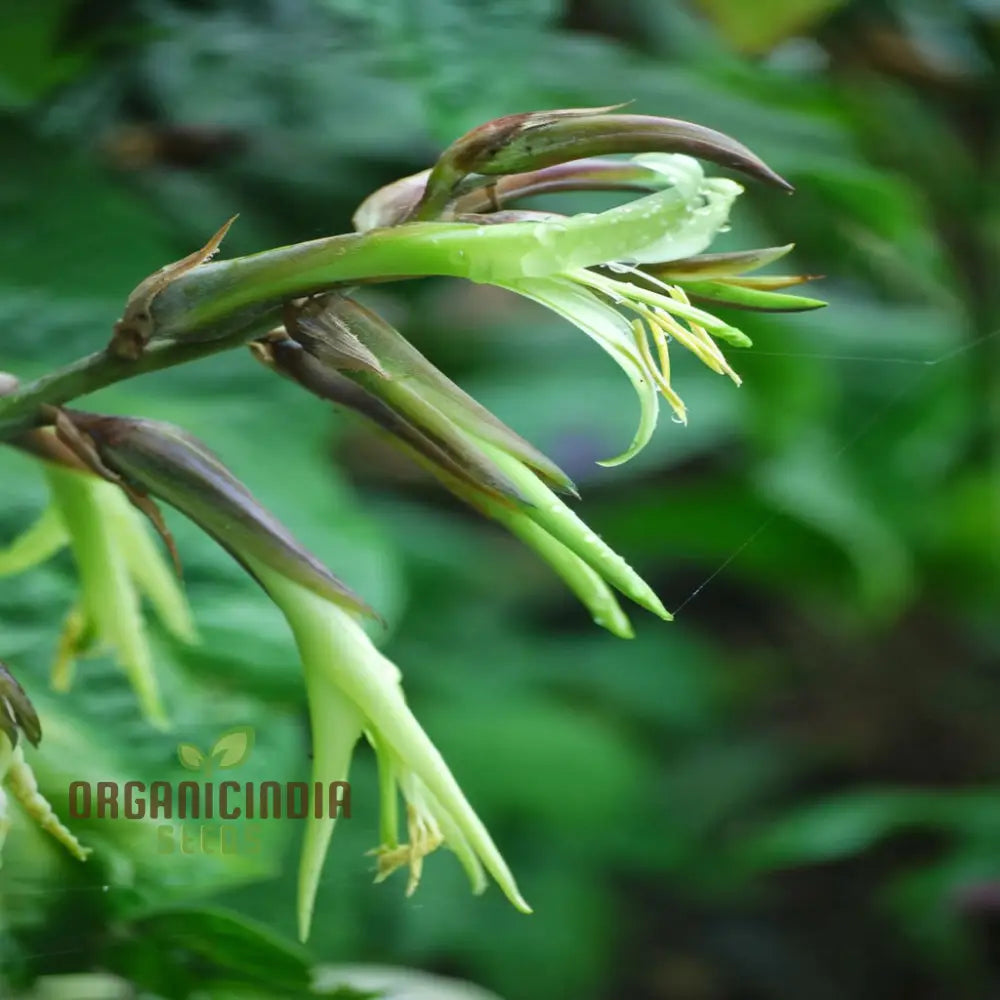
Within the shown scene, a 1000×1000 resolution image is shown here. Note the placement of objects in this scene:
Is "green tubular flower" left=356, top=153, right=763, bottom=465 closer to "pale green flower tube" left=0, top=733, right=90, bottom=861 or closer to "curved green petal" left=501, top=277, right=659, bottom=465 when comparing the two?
"curved green petal" left=501, top=277, right=659, bottom=465

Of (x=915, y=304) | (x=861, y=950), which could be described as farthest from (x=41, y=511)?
(x=861, y=950)

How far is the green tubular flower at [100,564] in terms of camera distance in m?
0.36

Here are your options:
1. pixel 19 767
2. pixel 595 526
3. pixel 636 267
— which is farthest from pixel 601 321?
pixel 595 526

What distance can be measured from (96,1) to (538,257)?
0.46 m

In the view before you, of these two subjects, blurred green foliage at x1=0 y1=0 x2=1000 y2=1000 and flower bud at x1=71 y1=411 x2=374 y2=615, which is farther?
blurred green foliage at x1=0 y1=0 x2=1000 y2=1000

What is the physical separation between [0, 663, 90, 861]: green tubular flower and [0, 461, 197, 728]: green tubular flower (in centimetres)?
6

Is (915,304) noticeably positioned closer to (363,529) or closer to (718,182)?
(363,529)

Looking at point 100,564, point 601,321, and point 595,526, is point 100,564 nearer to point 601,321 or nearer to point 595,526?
point 601,321

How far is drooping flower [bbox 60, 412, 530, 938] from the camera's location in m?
0.30

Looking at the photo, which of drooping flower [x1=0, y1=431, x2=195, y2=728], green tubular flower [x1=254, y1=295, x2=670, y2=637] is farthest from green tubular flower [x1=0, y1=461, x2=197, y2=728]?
green tubular flower [x1=254, y1=295, x2=670, y2=637]

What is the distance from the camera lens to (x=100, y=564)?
0.38 m

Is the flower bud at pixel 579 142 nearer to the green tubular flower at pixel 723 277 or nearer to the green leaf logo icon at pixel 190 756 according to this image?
the green tubular flower at pixel 723 277

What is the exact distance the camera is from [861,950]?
115 centimetres

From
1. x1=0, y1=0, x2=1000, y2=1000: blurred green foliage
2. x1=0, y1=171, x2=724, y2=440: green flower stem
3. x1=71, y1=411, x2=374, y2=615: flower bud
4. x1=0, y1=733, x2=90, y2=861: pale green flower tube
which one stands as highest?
x1=0, y1=171, x2=724, y2=440: green flower stem
